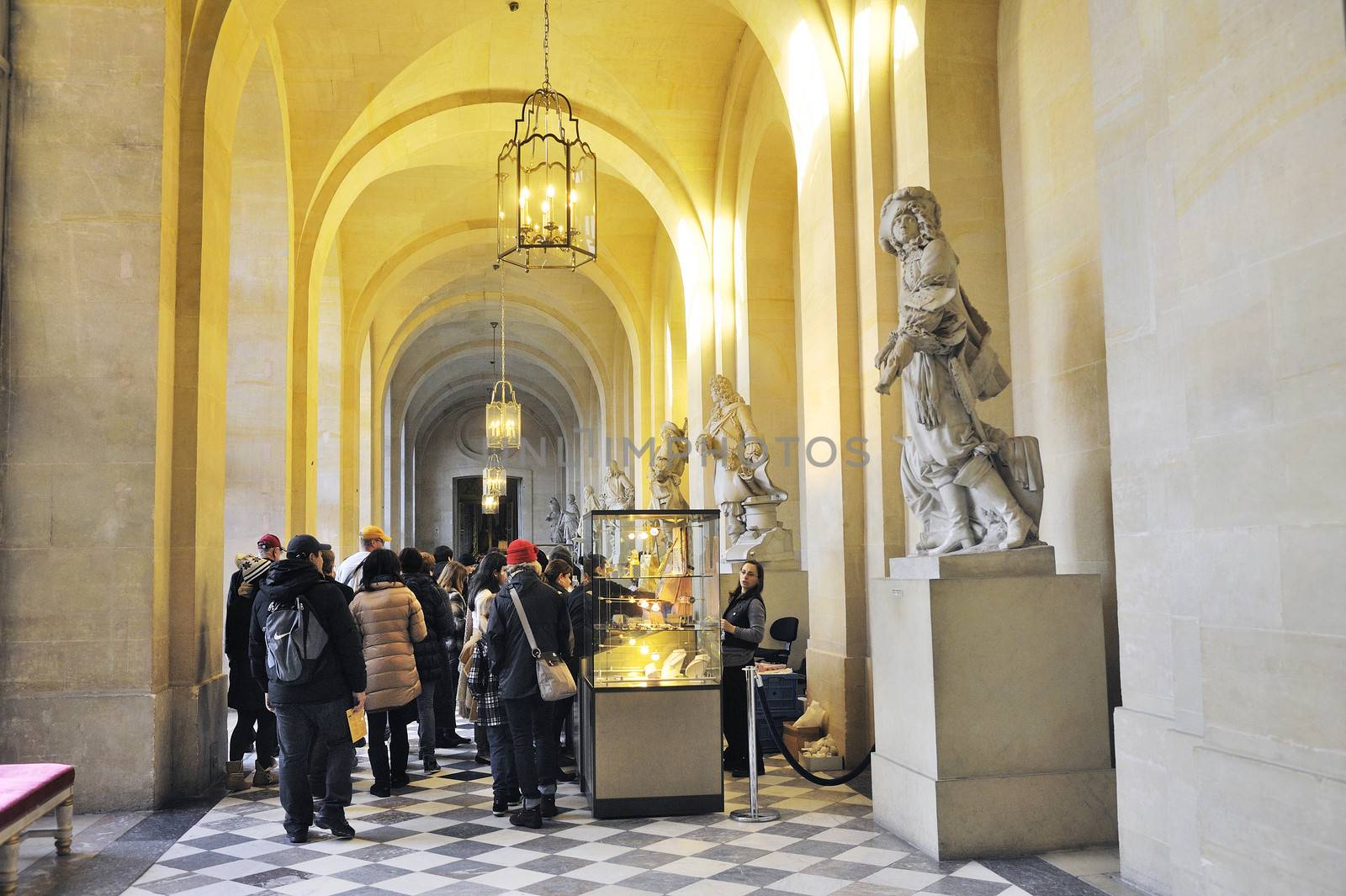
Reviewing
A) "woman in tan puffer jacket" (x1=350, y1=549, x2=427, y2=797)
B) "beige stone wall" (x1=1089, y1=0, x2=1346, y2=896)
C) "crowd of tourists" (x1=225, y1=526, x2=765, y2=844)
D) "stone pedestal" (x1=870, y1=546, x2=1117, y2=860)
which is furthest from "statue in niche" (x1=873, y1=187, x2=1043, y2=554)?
"woman in tan puffer jacket" (x1=350, y1=549, x2=427, y2=797)

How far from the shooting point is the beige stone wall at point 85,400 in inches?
229

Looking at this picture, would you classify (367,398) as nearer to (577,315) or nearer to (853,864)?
(577,315)

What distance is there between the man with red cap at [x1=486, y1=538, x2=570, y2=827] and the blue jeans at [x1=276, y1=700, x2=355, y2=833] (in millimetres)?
797

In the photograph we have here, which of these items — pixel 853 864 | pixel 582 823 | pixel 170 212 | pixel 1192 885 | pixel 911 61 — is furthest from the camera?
pixel 911 61

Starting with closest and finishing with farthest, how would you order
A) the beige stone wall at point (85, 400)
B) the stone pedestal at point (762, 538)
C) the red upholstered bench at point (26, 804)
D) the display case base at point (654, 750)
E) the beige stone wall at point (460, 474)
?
the red upholstered bench at point (26, 804) → the display case base at point (654, 750) → the beige stone wall at point (85, 400) → the stone pedestal at point (762, 538) → the beige stone wall at point (460, 474)

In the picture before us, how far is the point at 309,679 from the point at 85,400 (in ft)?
7.47

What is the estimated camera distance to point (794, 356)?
1155cm

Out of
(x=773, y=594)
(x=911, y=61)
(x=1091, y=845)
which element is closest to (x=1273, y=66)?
(x=1091, y=845)

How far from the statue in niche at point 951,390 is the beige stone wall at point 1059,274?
0.66 metres

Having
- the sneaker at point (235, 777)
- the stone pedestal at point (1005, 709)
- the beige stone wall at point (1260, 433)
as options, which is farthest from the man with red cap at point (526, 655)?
the beige stone wall at point (1260, 433)

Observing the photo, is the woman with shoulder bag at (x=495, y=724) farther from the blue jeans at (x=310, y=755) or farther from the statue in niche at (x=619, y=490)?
the statue in niche at (x=619, y=490)

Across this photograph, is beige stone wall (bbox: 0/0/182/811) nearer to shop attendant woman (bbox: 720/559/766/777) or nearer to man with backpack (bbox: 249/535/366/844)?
man with backpack (bbox: 249/535/366/844)

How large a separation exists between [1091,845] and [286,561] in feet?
12.7

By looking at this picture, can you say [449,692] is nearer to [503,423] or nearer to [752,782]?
[752,782]
